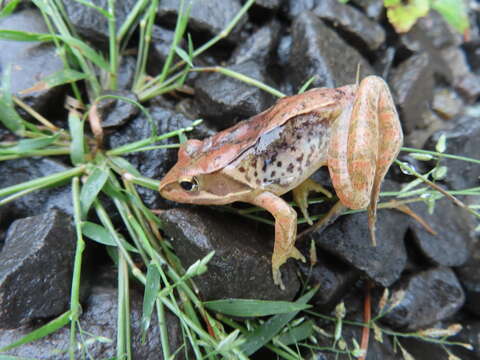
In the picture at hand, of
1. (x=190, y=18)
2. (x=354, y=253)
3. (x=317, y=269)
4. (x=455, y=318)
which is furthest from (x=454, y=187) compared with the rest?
(x=190, y=18)

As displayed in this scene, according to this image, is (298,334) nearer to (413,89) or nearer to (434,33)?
(413,89)

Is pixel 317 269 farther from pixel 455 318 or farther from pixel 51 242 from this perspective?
pixel 51 242

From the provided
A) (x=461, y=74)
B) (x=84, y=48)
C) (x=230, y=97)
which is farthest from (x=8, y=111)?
(x=461, y=74)

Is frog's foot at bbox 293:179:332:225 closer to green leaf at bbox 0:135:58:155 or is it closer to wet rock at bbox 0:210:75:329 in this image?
wet rock at bbox 0:210:75:329

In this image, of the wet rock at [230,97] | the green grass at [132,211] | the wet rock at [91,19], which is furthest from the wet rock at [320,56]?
the wet rock at [91,19]

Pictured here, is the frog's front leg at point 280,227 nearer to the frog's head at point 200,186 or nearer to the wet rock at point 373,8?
the frog's head at point 200,186

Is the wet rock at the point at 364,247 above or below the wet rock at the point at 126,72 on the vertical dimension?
below
